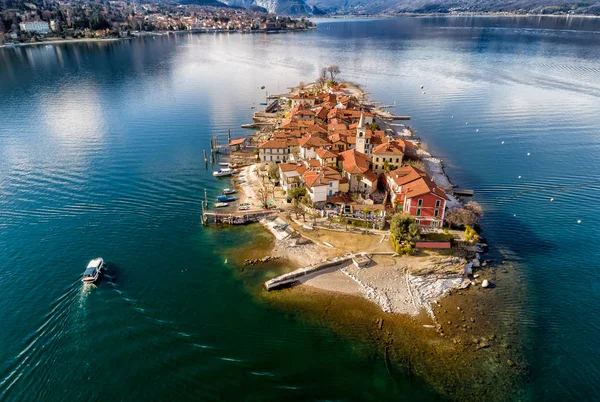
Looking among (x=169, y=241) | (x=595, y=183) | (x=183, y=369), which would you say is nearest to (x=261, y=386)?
(x=183, y=369)

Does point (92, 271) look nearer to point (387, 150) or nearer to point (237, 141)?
point (237, 141)

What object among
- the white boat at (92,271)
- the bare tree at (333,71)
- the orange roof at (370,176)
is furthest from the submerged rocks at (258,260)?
the bare tree at (333,71)

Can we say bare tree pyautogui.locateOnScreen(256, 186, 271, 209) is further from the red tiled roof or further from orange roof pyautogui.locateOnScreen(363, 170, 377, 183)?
the red tiled roof

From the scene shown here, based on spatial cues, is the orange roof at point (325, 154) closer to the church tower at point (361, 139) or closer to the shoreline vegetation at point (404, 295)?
the church tower at point (361, 139)

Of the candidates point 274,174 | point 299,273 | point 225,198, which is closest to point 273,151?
point 274,174

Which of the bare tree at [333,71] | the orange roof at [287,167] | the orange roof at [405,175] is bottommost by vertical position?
the orange roof at [287,167]

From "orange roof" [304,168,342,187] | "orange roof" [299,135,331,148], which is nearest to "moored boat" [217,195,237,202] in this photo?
"orange roof" [304,168,342,187]
